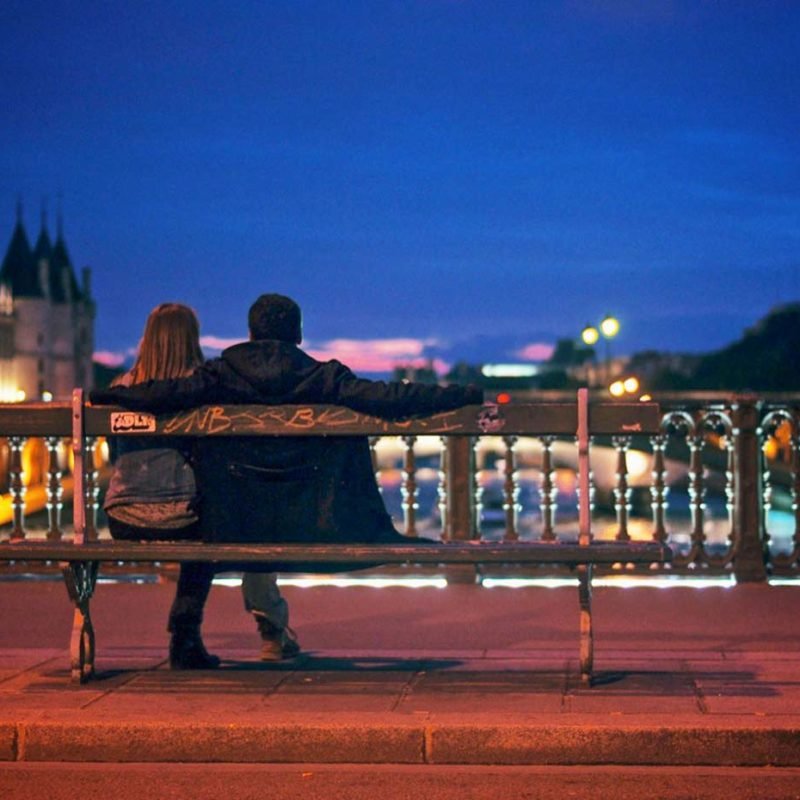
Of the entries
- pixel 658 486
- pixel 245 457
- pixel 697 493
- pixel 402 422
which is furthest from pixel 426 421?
pixel 658 486

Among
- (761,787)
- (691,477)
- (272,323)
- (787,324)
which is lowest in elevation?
(761,787)

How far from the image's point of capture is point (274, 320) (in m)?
7.38

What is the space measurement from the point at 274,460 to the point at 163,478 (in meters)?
0.56

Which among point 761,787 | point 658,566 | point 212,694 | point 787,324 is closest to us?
point 761,787

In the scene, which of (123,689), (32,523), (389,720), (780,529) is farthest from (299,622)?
(32,523)

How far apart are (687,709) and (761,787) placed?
727mm

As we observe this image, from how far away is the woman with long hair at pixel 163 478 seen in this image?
24.4 ft

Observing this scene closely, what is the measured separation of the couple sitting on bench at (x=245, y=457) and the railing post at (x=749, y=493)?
14.5 feet

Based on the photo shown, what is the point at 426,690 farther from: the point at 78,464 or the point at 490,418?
the point at 78,464

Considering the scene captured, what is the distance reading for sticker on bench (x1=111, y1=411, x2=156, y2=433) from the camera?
7152 millimetres

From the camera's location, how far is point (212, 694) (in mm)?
7031

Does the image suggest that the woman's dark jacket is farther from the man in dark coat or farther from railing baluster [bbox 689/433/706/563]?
railing baluster [bbox 689/433/706/563]

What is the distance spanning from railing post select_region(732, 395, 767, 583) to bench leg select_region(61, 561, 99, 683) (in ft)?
16.8

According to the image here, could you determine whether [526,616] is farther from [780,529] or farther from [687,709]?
[780,529]
